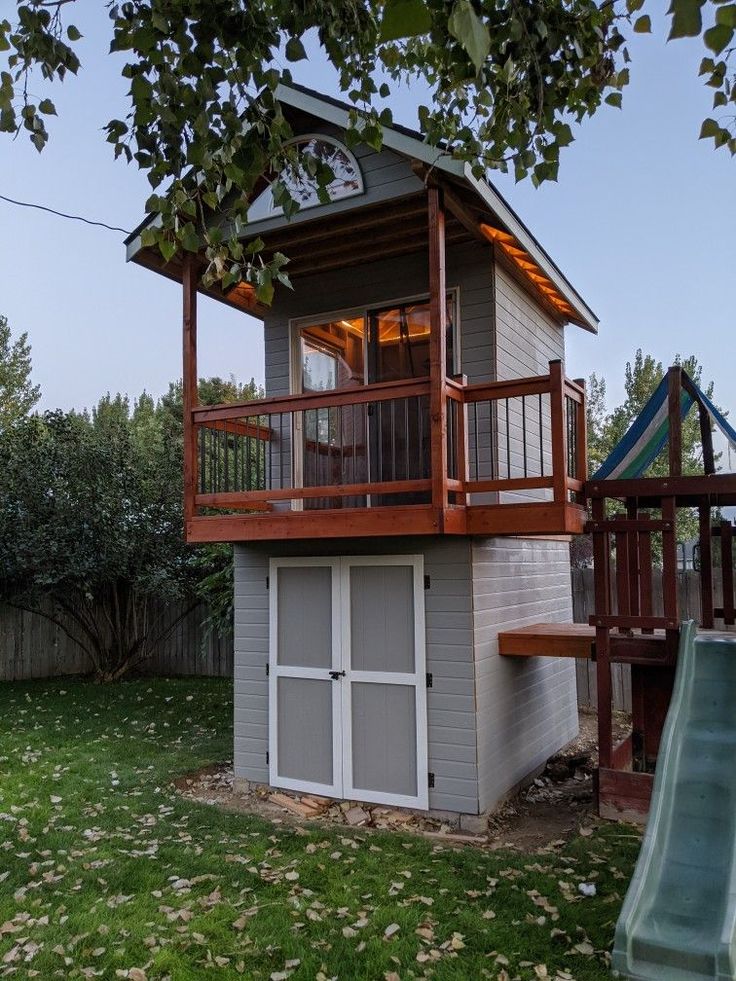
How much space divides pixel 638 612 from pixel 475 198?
11.3 feet

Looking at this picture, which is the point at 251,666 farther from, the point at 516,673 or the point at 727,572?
the point at 727,572

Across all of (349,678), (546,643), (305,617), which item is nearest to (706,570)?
(546,643)

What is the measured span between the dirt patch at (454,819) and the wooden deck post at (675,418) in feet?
8.89

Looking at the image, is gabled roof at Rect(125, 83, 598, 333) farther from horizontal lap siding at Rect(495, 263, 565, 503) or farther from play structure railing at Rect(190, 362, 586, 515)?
play structure railing at Rect(190, 362, 586, 515)

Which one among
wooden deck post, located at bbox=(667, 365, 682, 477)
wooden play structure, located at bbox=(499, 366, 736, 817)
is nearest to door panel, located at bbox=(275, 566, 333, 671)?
wooden play structure, located at bbox=(499, 366, 736, 817)

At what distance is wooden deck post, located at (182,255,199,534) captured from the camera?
6.15 m

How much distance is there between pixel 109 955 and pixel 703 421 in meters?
6.00

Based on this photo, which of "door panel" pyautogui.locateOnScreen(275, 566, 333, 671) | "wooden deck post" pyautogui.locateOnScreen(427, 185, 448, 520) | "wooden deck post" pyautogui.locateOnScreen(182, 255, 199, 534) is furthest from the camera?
"wooden deck post" pyautogui.locateOnScreen(182, 255, 199, 534)

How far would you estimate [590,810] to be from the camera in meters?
5.32

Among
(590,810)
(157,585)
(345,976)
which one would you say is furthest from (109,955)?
(157,585)

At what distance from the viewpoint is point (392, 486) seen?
17.3 ft

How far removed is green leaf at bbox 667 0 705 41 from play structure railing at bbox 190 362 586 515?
3.55 m

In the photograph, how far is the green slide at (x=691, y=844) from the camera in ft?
10.0

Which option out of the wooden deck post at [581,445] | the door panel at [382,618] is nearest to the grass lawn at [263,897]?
the door panel at [382,618]
